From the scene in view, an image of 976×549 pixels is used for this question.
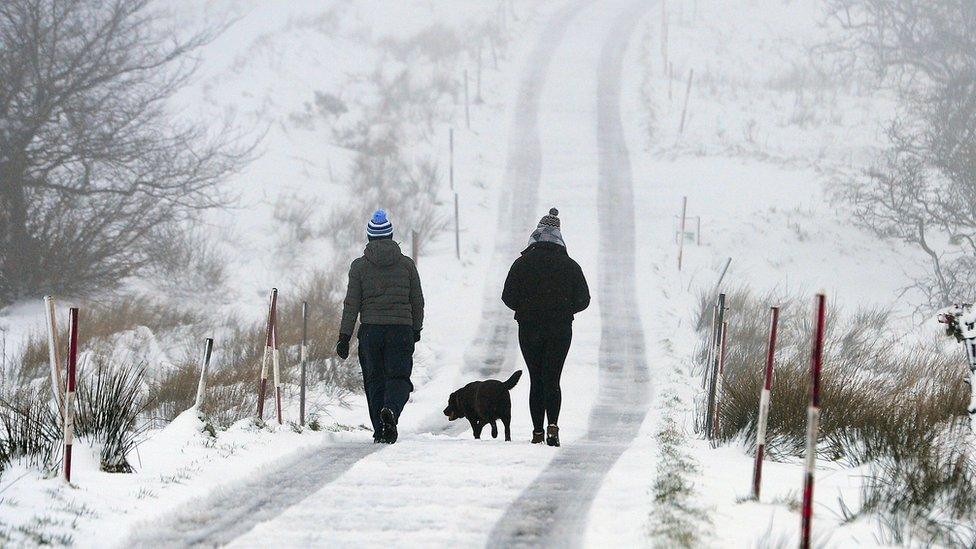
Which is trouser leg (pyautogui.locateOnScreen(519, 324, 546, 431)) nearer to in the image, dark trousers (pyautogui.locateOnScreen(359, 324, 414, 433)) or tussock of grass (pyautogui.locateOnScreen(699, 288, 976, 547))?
dark trousers (pyautogui.locateOnScreen(359, 324, 414, 433))

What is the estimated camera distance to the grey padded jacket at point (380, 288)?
8.77 m

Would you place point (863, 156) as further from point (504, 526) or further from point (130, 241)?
point (504, 526)

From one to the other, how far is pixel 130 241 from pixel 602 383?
9.67m

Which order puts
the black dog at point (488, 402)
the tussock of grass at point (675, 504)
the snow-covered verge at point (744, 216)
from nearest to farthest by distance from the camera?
the tussock of grass at point (675, 504), the snow-covered verge at point (744, 216), the black dog at point (488, 402)

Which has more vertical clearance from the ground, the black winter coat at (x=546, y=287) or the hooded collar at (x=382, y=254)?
the hooded collar at (x=382, y=254)

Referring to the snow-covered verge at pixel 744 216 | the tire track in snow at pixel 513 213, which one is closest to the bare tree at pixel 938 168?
the snow-covered verge at pixel 744 216

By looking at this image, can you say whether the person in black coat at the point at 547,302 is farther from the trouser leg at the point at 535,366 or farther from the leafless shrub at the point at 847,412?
the leafless shrub at the point at 847,412

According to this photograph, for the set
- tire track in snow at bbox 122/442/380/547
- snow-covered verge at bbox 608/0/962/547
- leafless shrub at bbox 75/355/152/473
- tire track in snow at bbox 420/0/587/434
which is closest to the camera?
tire track in snow at bbox 122/442/380/547

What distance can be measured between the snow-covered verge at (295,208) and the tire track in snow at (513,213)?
0.36m

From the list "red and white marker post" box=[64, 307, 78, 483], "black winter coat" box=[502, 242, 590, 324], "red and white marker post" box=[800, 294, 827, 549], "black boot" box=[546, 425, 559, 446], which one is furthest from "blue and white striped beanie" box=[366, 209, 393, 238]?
"red and white marker post" box=[800, 294, 827, 549]

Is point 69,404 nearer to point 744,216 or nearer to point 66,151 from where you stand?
point 66,151

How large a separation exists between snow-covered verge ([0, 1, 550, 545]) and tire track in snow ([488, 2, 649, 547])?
183 cm

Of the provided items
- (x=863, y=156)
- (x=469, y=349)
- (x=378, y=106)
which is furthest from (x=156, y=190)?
(x=863, y=156)

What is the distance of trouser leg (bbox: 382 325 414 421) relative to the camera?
344 inches
